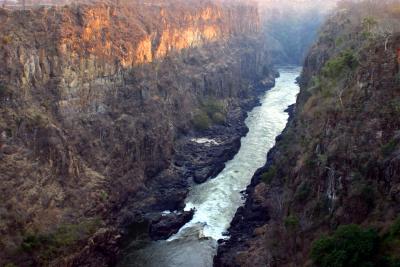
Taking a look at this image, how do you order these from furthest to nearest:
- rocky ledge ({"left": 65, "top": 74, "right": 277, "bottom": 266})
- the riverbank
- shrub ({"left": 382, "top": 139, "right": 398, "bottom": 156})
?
rocky ledge ({"left": 65, "top": 74, "right": 277, "bottom": 266}), the riverbank, shrub ({"left": 382, "top": 139, "right": 398, "bottom": 156})

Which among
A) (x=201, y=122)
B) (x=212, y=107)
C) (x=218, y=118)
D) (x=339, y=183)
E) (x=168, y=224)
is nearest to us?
(x=339, y=183)

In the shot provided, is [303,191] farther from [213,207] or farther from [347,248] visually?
[213,207]

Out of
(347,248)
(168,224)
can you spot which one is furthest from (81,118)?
(347,248)

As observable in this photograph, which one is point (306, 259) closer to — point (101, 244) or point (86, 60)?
point (101, 244)

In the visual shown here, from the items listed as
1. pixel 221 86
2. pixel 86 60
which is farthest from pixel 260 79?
pixel 86 60

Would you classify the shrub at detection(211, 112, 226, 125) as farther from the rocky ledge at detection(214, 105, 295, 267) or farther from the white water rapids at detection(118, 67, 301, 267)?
the rocky ledge at detection(214, 105, 295, 267)

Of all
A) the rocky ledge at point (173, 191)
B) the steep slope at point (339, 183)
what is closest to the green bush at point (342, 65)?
the steep slope at point (339, 183)

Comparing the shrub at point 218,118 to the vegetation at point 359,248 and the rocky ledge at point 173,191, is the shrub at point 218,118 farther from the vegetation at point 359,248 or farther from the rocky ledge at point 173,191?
the vegetation at point 359,248

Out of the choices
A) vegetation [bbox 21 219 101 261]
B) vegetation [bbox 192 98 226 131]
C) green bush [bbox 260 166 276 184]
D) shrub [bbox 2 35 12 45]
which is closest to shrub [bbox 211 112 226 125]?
vegetation [bbox 192 98 226 131]
